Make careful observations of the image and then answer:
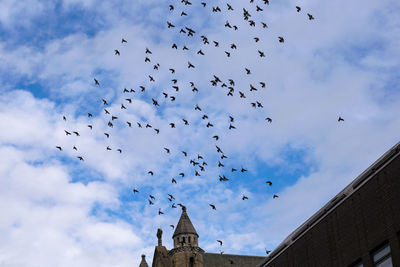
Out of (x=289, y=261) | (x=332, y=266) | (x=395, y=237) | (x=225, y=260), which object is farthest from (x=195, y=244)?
(x=395, y=237)

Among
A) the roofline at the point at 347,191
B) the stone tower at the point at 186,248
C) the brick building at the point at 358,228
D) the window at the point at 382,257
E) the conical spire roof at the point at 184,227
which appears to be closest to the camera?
the brick building at the point at 358,228

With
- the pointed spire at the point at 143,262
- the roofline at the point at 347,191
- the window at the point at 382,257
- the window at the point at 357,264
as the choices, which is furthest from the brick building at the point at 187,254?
the window at the point at 382,257

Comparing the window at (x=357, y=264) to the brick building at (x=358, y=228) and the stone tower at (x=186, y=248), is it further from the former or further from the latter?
the stone tower at (x=186, y=248)

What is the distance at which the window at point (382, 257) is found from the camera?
27250 mm

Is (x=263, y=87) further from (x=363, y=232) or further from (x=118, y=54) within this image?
(x=363, y=232)

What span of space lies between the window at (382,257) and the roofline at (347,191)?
10.8 ft

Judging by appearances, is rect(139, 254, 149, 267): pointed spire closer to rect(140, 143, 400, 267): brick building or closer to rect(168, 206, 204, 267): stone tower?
rect(168, 206, 204, 267): stone tower

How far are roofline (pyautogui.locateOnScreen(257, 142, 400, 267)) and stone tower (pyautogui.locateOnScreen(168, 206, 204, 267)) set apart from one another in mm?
47947

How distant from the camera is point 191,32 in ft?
127

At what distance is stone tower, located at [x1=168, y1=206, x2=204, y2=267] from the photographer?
279 ft

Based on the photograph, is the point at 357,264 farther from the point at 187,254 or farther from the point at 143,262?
the point at 143,262

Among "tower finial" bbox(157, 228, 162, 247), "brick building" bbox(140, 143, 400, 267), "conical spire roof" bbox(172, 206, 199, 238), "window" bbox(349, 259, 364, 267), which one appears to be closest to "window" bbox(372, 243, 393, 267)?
"brick building" bbox(140, 143, 400, 267)

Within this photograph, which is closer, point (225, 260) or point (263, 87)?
point (263, 87)

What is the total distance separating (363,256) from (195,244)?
5874 cm
